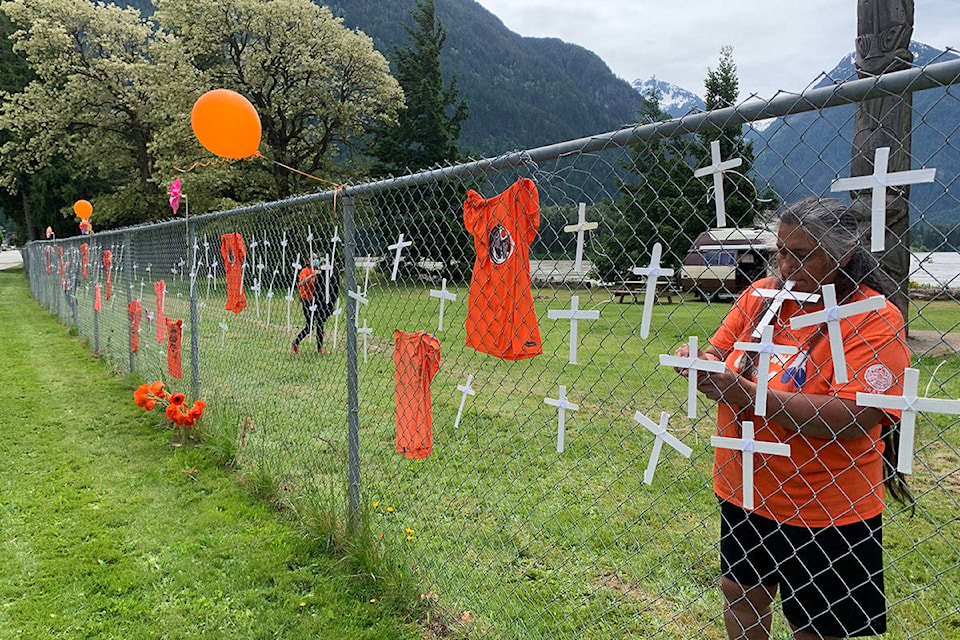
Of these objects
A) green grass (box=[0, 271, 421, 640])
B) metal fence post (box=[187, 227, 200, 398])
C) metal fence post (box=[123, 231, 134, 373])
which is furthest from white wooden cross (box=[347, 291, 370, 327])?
metal fence post (box=[123, 231, 134, 373])

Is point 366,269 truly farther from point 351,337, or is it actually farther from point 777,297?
point 777,297

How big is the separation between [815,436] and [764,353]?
25cm

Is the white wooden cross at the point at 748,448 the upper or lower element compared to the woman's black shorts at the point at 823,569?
upper

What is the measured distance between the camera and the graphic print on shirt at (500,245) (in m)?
1.99

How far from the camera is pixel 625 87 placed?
430 feet

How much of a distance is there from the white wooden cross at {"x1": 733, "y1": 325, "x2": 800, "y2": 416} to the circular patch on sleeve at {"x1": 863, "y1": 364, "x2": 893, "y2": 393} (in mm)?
145

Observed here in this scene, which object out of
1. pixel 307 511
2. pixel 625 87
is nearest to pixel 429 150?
pixel 307 511

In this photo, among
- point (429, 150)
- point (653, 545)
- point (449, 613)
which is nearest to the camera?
point (449, 613)

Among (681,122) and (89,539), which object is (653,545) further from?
(89,539)

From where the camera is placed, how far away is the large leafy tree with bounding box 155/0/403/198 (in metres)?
20.7

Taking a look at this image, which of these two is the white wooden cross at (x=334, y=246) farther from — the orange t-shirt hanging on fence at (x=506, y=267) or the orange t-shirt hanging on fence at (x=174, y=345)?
the orange t-shirt hanging on fence at (x=174, y=345)

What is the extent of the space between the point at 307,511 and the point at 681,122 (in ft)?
8.84

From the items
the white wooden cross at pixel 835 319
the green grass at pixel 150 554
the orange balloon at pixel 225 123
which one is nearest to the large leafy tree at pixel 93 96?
the orange balloon at pixel 225 123

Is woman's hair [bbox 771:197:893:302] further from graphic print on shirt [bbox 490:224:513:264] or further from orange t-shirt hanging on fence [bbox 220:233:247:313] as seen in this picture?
orange t-shirt hanging on fence [bbox 220:233:247:313]
